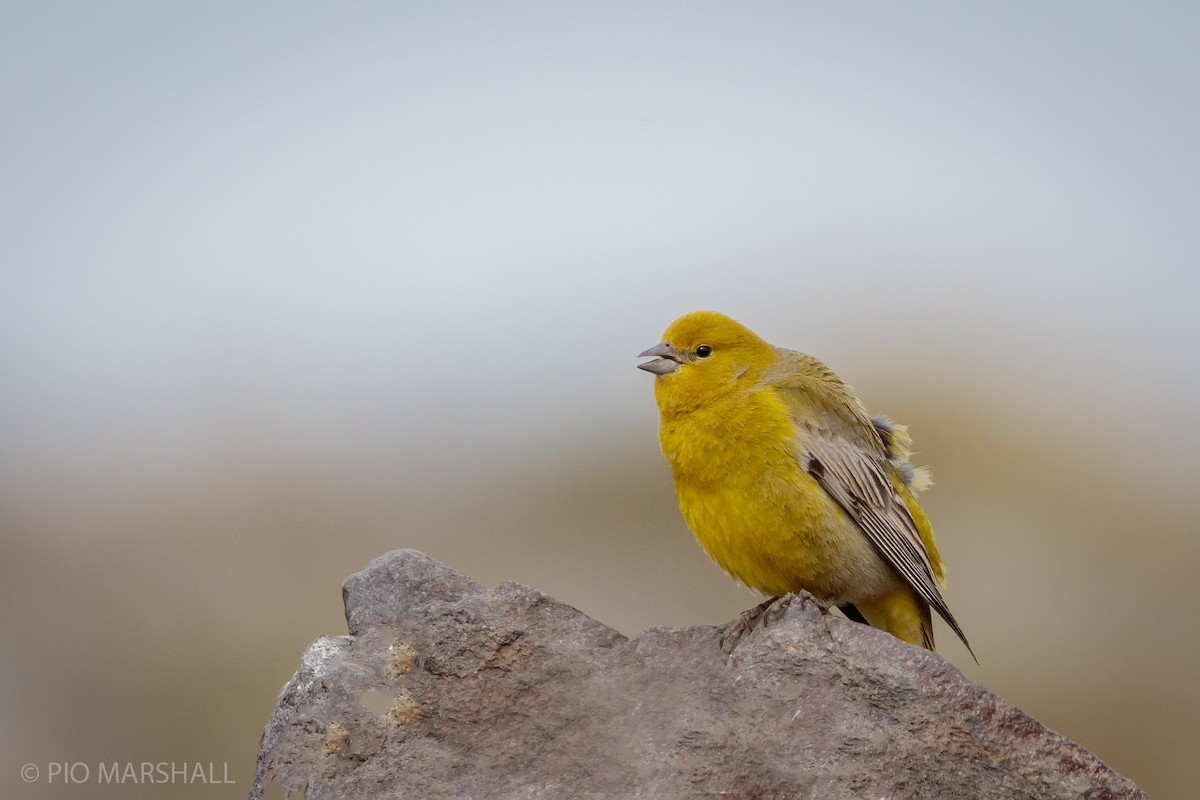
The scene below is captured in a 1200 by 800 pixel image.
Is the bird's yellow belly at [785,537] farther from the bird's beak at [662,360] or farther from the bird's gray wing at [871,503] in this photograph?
the bird's beak at [662,360]

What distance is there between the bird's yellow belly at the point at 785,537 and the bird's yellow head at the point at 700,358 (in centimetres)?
57

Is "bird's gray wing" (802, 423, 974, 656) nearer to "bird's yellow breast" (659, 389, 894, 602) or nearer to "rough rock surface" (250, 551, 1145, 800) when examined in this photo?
"bird's yellow breast" (659, 389, 894, 602)

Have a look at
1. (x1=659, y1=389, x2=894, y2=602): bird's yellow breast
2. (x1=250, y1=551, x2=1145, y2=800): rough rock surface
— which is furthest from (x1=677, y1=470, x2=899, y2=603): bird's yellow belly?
(x1=250, y1=551, x2=1145, y2=800): rough rock surface

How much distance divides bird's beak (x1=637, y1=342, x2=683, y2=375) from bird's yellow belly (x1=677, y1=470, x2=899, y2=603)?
27.6 inches

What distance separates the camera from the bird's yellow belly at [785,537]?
7191mm

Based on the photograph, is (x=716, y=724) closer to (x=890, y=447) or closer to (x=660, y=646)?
(x=660, y=646)

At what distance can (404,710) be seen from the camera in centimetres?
641

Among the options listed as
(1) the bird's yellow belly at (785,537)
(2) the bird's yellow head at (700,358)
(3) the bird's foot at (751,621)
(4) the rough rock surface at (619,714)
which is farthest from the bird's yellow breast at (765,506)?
(4) the rough rock surface at (619,714)

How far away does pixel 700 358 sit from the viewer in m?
7.72

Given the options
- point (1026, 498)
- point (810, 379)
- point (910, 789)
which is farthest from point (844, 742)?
point (1026, 498)

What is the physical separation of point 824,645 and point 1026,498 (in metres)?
10.3

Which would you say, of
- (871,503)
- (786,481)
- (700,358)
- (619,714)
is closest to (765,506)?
(786,481)

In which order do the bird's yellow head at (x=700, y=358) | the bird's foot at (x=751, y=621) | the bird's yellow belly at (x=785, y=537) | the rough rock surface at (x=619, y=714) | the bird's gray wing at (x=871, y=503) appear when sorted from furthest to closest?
the bird's yellow head at (x=700, y=358) → the bird's gray wing at (x=871, y=503) → the bird's yellow belly at (x=785, y=537) → the bird's foot at (x=751, y=621) → the rough rock surface at (x=619, y=714)

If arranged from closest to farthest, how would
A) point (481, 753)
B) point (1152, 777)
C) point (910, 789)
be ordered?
point (910, 789) < point (481, 753) < point (1152, 777)
